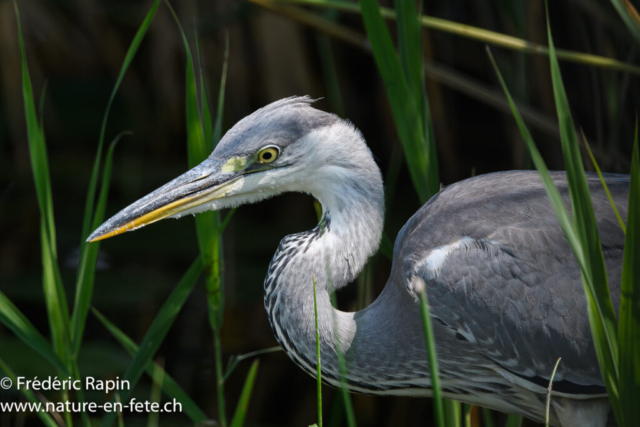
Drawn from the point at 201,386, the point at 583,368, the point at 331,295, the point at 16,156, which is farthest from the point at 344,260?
the point at 16,156

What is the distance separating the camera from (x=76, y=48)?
5309 mm

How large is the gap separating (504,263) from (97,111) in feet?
15.5

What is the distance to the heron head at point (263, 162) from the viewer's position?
6.48 feet

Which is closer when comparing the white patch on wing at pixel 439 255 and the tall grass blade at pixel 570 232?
the tall grass blade at pixel 570 232

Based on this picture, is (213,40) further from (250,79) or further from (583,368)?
(583,368)

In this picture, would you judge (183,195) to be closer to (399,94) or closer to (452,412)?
(399,94)

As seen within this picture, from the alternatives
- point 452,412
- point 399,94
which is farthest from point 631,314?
point 452,412

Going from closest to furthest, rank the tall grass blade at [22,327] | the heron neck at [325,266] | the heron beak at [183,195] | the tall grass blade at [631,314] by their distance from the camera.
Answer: the tall grass blade at [631,314] < the tall grass blade at [22,327] < the heron beak at [183,195] < the heron neck at [325,266]

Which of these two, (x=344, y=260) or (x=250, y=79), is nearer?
(x=344, y=260)

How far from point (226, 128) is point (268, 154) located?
2733mm

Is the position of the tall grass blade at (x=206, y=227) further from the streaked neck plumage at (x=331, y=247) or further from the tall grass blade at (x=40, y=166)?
the tall grass blade at (x=40, y=166)

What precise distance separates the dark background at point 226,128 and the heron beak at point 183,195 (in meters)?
1.02

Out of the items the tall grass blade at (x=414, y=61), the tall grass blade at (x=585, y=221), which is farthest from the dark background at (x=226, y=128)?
the tall grass blade at (x=585, y=221)

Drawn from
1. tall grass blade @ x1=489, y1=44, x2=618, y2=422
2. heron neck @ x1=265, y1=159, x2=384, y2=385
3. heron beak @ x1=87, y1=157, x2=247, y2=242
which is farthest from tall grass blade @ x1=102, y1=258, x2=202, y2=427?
tall grass blade @ x1=489, y1=44, x2=618, y2=422
